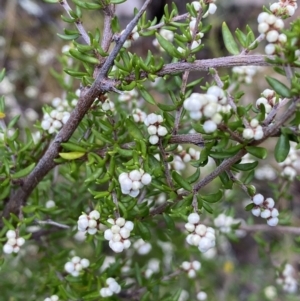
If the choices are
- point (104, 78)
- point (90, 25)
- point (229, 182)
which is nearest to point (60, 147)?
point (104, 78)

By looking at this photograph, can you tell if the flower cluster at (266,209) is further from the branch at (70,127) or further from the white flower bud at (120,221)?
the branch at (70,127)

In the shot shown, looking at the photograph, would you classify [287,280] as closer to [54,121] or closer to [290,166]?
[290,166]

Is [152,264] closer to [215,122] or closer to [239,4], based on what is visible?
[215,122]

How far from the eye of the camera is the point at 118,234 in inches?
44.0

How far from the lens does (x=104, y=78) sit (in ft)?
3.74

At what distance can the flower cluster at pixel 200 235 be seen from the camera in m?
1.06

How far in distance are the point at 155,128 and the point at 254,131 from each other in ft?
0.93

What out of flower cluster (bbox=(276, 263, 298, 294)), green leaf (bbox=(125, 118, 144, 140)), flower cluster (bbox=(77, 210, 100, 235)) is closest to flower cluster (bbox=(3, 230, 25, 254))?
flower cluster (bbox=(77, 210, 100, 235))

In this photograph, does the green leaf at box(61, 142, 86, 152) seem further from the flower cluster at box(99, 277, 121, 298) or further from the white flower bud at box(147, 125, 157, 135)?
the flower cluster at box(99, 277, 121, 298)

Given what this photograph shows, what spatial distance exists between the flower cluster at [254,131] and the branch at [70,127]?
375 millimetres

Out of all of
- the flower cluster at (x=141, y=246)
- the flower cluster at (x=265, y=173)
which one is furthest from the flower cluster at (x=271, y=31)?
the flower cluster at (x=265, y=173)

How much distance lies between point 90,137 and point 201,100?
645 millimetres

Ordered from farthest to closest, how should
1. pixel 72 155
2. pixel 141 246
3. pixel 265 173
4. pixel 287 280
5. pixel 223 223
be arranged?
pixel 265 173
pixel 141 246
pixel 287 280
pixel 223 223
pixel 72 155

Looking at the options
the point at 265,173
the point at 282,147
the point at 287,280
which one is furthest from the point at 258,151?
the point at 265,173
